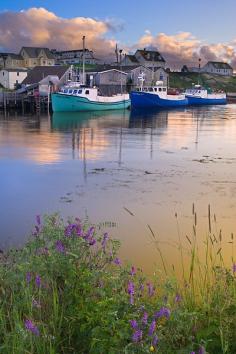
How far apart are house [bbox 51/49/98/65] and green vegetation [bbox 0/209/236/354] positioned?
15925cm

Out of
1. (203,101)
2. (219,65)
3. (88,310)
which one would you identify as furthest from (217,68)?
(88,310)

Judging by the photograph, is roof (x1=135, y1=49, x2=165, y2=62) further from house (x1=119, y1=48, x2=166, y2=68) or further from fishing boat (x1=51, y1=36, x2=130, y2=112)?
fishing boat (x1=51, y1=36, x2=130, y2=112)

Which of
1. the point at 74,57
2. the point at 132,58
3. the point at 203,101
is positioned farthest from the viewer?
the point at 74,57

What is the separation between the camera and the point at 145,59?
143 metres

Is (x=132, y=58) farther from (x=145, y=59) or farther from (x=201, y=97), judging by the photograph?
(x=201, y=97)

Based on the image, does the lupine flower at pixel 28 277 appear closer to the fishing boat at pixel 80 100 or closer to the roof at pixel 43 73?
the fishing boat at pixel 80 100

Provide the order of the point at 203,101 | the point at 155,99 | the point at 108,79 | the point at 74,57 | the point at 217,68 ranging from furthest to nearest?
the point at 217,68, the point at 74,57, the point at 203,101, the point at 108,79, the point at 155,99

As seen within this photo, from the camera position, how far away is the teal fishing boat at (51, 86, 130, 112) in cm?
5541

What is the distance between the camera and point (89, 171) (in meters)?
16.7

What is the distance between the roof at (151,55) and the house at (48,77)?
224 feet

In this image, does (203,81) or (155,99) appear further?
(203,81)

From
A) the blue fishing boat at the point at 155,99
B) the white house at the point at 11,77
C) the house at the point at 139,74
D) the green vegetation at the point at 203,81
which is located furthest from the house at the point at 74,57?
the blue fishing boat at the point at 155,99

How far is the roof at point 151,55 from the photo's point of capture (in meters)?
144

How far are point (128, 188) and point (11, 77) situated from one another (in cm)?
8308
